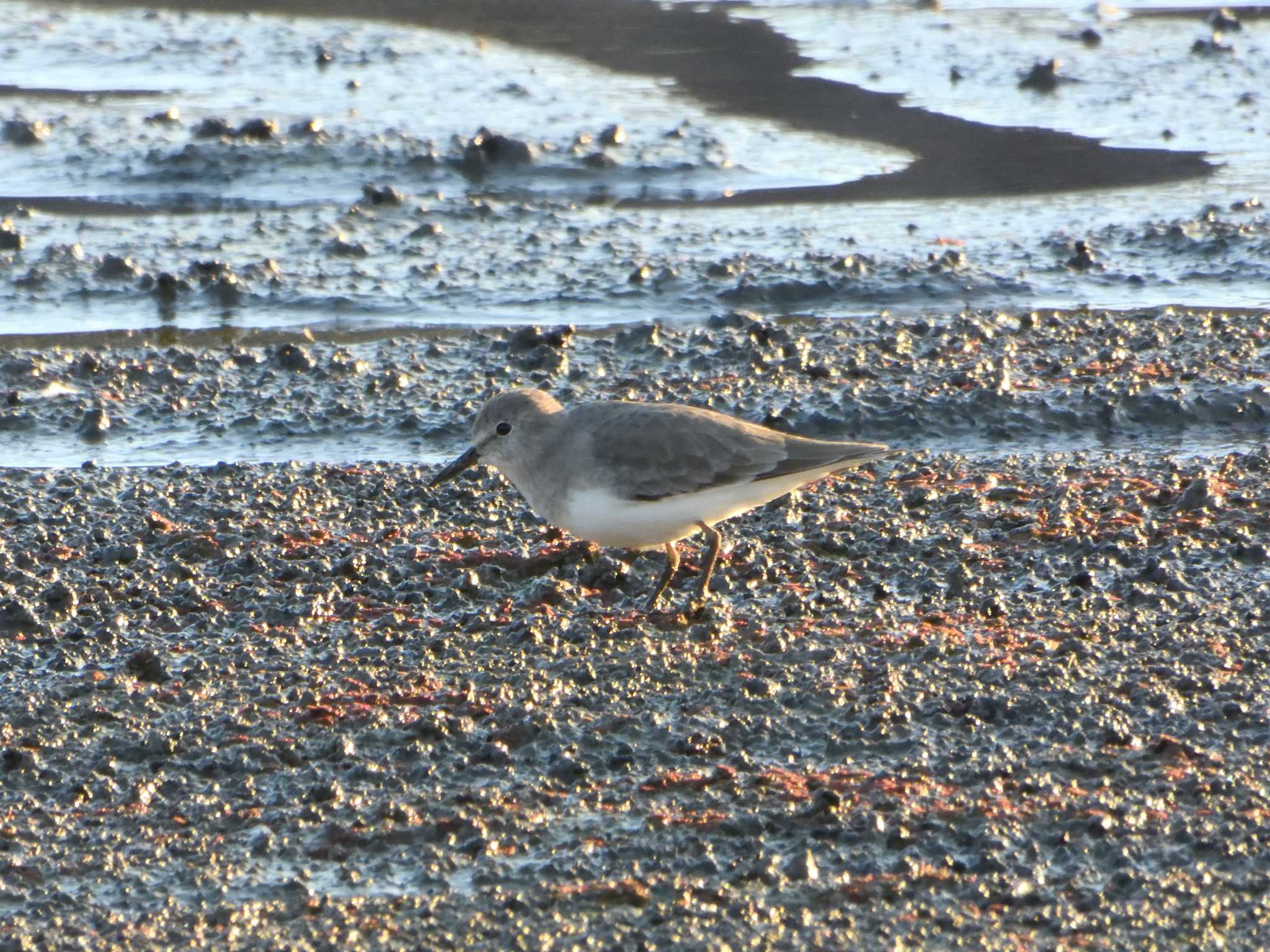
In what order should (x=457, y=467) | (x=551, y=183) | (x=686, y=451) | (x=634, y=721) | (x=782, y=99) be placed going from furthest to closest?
(x=782, y=99) < (x=551, y=183) < (x=457, y=467) < (x=686, y=451) < (x=634, y=721)

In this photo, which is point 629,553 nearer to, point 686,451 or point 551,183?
point 686,451

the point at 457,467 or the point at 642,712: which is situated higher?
A: the point at 457,467

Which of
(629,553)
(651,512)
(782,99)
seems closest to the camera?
(651,512)

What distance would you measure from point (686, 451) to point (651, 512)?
11.4 inches

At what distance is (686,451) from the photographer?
22.0 ft

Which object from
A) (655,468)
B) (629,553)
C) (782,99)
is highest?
(782,99)

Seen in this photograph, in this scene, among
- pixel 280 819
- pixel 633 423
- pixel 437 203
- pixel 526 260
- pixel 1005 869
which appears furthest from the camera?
pixel 437 203

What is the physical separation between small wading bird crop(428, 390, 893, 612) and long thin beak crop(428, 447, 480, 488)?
0.38 m

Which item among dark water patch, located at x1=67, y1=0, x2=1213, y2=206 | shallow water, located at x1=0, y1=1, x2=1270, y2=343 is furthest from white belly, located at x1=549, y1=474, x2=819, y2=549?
dark water patch, located at x1=67, y1=0, x2=1213, y2=206


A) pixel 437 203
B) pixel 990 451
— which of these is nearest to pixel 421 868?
pixel 990 451

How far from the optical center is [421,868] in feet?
16.0

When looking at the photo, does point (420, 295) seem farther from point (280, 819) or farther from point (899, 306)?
point (280, 819)

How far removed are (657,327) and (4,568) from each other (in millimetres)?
4208

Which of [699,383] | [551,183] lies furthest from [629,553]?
[551,183]
